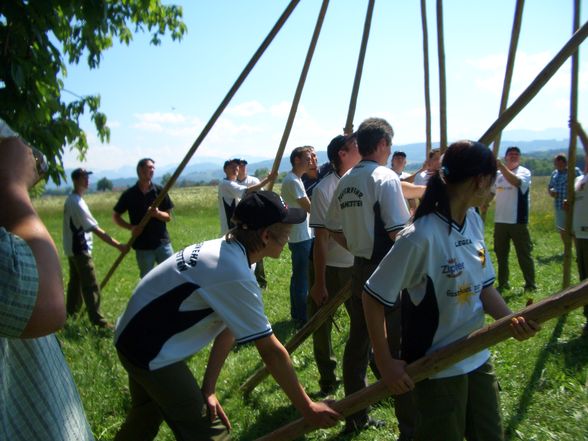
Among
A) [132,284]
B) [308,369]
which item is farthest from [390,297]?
[132,284]

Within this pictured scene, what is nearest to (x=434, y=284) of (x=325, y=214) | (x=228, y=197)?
(x=325, y=214)

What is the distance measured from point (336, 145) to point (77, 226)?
393 cm

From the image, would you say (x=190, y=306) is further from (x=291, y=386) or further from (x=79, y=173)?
(x=79, y=173)

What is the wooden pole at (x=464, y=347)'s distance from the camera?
1.92m

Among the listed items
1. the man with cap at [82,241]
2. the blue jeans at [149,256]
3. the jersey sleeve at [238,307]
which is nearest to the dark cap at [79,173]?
the man with cap at [82,241]

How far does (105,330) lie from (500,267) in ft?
18.7

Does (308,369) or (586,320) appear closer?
(308,369)

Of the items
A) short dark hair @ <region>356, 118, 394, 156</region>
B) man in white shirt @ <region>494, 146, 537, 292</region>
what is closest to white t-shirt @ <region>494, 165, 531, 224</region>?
man in white shirt @ <region>494, 146, 537, 292</region>

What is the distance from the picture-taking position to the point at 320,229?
432cm

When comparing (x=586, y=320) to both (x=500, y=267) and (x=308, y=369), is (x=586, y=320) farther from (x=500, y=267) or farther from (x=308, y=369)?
(x=308, y=369)

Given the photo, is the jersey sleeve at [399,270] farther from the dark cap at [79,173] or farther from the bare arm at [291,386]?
the dark cap at [79,173]

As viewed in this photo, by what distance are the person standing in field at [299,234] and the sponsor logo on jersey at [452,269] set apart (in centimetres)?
373

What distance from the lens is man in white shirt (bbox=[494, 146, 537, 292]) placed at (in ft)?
24.4

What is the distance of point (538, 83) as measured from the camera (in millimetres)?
2713
